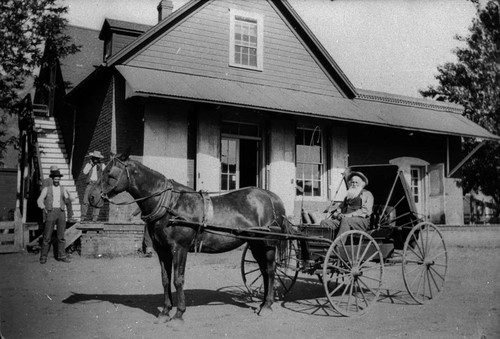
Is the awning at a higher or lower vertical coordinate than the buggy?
higher

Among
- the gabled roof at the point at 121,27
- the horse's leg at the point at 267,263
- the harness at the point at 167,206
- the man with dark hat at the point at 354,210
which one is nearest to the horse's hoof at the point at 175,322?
the harness at the point at 167,206

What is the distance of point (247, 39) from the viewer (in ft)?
49.2

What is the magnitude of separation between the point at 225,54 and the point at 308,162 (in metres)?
4.31

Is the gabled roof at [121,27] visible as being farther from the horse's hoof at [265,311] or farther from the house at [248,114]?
the horse's hoof at [265,311]

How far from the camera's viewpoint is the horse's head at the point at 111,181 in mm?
5676

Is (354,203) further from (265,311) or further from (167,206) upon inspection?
(167,206)

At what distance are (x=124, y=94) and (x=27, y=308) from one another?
774cm

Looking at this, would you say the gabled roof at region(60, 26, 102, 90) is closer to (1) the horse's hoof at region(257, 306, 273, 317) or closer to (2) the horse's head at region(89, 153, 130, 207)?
(2) the horse's head at region(89, 153, 130, 207)

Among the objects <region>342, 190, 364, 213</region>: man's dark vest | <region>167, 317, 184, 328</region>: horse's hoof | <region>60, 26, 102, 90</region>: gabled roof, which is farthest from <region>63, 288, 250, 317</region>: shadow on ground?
<region>60, 26, 102, 90</region>: gabled roof

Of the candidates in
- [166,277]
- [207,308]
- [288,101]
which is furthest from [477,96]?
[166,277]

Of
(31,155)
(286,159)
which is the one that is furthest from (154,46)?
(31,155)

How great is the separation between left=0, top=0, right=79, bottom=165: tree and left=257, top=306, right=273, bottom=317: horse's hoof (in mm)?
14026

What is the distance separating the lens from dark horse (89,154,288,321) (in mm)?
5836

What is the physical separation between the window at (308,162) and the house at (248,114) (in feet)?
0.12
